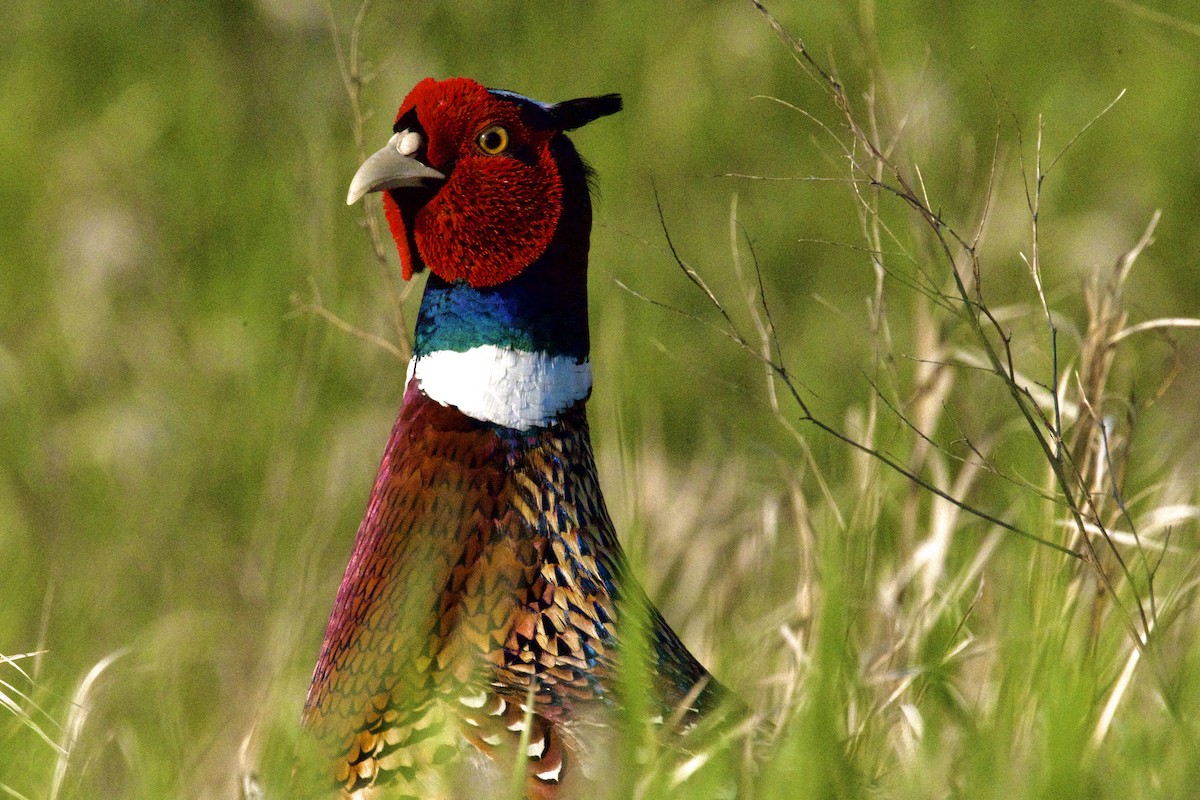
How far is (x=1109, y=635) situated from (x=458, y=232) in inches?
51.0

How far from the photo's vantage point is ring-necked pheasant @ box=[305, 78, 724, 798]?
2461mm

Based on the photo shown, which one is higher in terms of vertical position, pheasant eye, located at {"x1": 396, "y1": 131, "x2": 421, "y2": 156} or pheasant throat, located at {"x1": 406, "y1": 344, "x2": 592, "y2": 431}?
pheasant eye, located at {"x1": 396, "y1": 131, "x2": 421, "y2": 156}

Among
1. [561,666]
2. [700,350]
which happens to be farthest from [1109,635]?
[700,350]

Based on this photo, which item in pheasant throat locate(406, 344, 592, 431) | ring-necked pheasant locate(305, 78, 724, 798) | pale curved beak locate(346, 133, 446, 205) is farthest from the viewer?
pale curved beak locate(346, 133, 446, 205)

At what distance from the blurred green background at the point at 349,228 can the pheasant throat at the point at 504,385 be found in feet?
5.18

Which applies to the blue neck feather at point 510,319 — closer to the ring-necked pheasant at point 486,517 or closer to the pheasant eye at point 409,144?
the ring-necked pheasant at point 486,517

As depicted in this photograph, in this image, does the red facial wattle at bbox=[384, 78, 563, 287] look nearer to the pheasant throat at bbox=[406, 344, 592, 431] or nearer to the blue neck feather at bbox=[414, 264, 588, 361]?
the blue neck feather at bbox=[414, 264, 588, 361]

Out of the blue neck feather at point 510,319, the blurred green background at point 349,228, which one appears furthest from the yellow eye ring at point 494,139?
the blurred green background at point 349,228

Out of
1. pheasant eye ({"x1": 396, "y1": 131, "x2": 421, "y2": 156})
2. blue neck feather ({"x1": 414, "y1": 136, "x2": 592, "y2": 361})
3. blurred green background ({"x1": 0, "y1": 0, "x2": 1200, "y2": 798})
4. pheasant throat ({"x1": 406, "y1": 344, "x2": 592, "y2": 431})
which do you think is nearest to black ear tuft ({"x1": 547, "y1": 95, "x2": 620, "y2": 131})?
blue neck feather ({"x1": 414, "y1": 136, "x2": 592, "y2": 361})

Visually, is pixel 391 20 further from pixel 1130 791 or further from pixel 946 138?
pixel 1130 791

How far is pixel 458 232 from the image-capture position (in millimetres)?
2797

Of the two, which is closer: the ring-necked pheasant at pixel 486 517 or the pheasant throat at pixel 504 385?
the ring-necked pheasant at pixel 486 517

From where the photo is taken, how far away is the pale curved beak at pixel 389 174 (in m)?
2.81

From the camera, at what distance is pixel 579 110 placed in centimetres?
293
